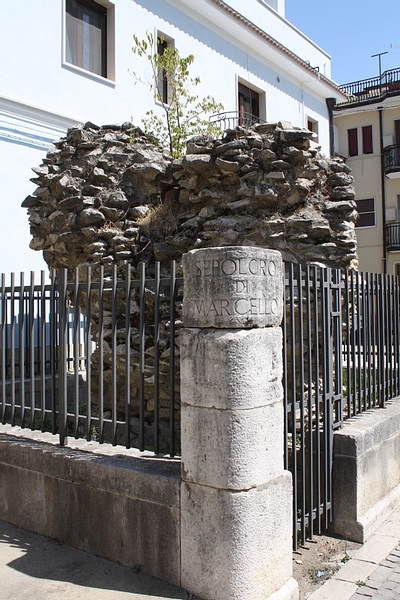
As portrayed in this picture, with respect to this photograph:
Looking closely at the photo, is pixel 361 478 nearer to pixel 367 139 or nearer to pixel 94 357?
pixel 94 357

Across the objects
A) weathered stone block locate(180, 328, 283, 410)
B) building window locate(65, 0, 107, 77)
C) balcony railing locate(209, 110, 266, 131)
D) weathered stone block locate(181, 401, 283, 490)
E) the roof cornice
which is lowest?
weathered stone block locate(181, 401, 283, 490)

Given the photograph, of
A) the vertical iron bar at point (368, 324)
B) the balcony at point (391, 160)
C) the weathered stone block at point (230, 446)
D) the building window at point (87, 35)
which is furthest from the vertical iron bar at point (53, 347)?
the balcony at point (391, 160)

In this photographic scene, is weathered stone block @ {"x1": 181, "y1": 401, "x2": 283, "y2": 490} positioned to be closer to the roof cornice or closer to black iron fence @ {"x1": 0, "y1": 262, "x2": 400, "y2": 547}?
black iron fence @ {"x1": 0, "y1": 262, "x2": 400, "y2": 547}

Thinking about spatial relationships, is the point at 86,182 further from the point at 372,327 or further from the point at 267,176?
the point at 372,327

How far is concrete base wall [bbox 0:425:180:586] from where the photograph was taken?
3496mm

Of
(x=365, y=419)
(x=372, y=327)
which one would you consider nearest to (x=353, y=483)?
(x=365, y=419)

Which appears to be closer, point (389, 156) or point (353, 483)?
point (353, 483)

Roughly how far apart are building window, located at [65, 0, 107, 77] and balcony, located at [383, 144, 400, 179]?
1590cm

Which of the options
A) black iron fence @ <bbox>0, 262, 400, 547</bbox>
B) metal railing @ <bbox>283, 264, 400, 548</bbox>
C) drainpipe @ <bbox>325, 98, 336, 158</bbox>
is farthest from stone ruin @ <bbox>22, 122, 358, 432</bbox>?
drainpipe @ <bbox>325, 98, 336, 158</bbox>

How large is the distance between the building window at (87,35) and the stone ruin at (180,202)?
5328 mm

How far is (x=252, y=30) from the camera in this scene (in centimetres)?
1650

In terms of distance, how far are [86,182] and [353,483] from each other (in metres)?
5.64

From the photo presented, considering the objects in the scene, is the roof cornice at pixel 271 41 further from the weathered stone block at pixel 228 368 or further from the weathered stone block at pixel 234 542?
the weathered stone block at pixel 234 542

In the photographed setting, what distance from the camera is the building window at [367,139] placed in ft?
84.6
